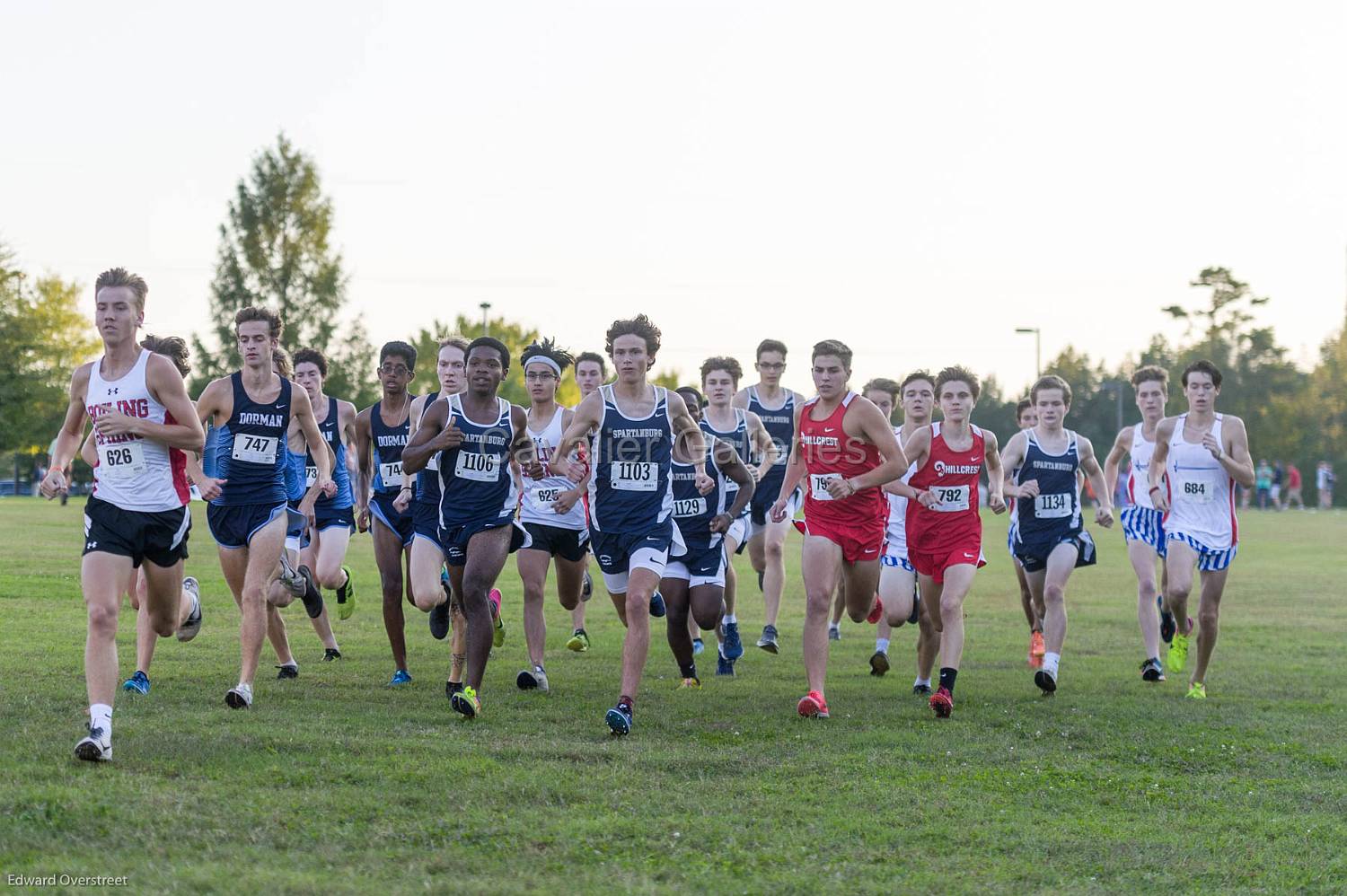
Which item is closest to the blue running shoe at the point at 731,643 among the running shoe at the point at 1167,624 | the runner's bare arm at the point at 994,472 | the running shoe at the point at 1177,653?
the runner's bare arm at the point at 994,472

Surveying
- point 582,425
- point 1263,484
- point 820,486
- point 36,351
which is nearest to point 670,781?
point 582,425

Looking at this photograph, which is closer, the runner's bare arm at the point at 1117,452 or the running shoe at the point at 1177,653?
the running shoe at the point at 1177,653

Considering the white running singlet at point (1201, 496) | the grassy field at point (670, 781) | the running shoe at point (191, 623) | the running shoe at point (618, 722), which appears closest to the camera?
the grassy field at point (670, 781)

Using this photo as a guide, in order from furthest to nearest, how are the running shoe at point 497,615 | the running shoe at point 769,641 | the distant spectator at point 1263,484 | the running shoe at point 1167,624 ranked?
the distant spectator at point 1263,484
the running shoe at point 769,641
the running shoe at point 1167,624
the running shoe at point 497,615

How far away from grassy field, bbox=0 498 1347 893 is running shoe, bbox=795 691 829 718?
0.24ft

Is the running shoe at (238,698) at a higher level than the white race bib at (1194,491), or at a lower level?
lower

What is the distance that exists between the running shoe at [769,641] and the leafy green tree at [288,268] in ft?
166

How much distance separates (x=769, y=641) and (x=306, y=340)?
51806mm

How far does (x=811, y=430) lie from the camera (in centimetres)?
1002

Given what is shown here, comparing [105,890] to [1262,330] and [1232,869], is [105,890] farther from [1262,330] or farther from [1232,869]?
[1262,330]

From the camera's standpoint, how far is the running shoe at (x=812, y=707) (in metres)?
9.16

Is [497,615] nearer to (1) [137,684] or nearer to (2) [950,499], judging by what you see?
(1) [137,684]

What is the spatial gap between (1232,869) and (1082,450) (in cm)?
659

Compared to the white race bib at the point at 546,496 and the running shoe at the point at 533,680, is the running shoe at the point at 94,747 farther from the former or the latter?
the white race bib at the point at 546,496
